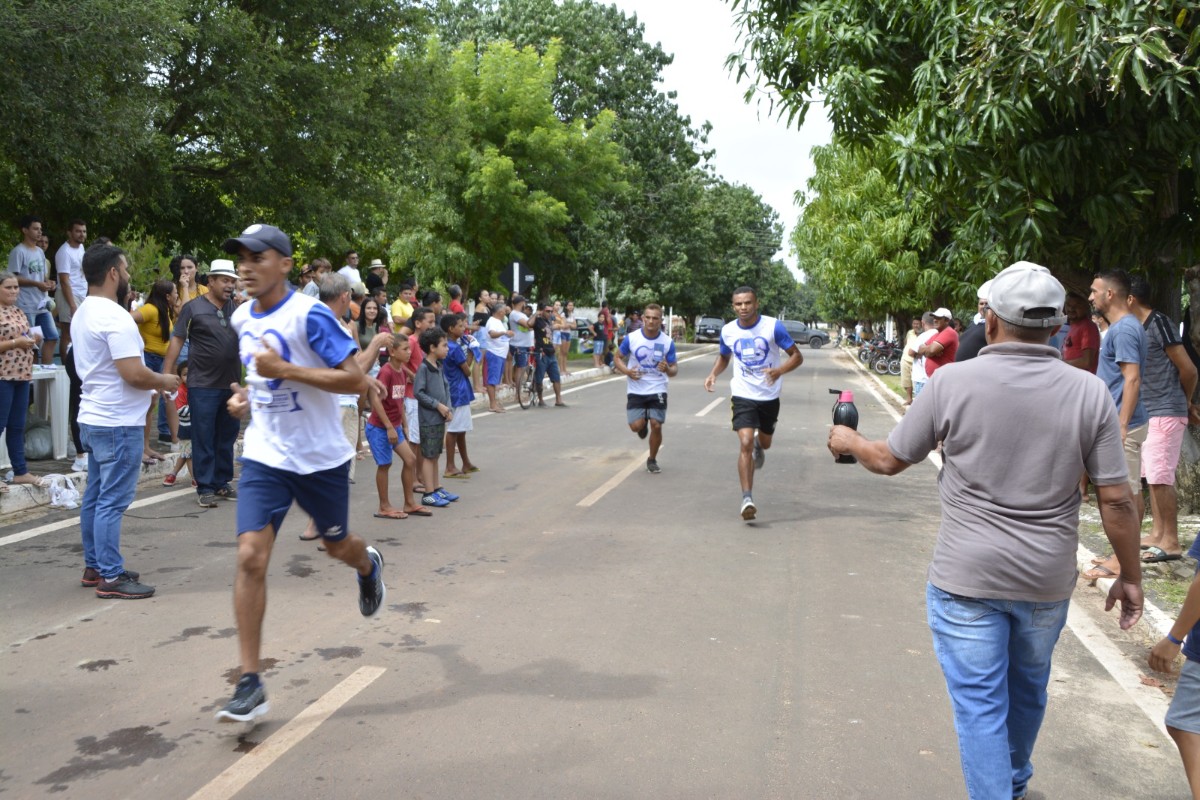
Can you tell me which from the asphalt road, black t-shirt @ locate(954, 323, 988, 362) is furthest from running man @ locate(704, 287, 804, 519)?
black t-shirt @ locate(954, 323, 988, 362)

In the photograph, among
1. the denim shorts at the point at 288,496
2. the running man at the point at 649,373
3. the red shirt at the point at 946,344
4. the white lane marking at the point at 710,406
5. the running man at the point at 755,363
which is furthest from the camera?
the white lane marking at the point at 710,406

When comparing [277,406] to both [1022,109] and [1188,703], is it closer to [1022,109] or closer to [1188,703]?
[1188,703]

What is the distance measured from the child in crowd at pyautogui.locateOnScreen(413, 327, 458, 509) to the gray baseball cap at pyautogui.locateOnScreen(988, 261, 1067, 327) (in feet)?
21.1

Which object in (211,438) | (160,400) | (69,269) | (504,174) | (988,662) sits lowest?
(988,662)

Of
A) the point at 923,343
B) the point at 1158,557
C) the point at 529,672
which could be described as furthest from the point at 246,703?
the point at 923,343

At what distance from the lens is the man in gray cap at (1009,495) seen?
3258 mm

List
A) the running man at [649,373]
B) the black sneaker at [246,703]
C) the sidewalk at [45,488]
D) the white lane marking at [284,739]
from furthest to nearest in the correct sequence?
the running man at [649,373] → the sidewalk at [45,488] → the black sneaker at [246,703] → the white lane marking at [284,739]

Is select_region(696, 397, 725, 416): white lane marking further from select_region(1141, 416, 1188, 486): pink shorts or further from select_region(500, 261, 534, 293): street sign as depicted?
select_region(1141, 416, 1188, 486): pink shorts

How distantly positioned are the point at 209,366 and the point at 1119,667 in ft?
22.7

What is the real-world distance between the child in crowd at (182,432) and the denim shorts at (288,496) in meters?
5.22

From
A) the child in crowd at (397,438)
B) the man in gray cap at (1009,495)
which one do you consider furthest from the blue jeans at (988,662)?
the child in crowd at (397,438)

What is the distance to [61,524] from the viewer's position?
8.23 meters

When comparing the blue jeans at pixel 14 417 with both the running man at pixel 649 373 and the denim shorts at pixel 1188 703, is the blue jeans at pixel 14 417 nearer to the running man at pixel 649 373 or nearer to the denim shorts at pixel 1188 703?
the running man at pixel 649 373

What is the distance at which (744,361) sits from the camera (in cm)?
960
